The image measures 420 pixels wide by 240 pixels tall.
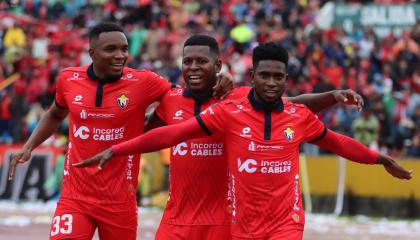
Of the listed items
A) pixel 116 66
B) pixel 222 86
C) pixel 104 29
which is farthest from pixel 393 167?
pixel 104 29

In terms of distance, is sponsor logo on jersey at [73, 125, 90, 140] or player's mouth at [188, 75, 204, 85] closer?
player's mouth at [188, 75, 204, 85]

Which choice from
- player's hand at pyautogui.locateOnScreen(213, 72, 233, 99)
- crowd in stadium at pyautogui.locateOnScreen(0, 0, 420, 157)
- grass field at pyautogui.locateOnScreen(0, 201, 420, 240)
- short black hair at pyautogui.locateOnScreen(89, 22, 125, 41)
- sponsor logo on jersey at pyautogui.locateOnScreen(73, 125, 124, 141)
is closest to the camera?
player's hand at pyautogui.locateOnScreen(213, 72, 233, 99)

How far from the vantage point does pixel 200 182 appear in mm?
8984

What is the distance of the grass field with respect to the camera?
1688cm

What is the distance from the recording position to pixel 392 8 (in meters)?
27.4

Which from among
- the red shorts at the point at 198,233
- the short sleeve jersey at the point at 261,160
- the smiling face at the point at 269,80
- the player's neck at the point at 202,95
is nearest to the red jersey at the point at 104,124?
the player's neck at the point at 202,95

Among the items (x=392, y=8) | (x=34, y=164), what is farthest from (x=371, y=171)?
(x=392, y=8)

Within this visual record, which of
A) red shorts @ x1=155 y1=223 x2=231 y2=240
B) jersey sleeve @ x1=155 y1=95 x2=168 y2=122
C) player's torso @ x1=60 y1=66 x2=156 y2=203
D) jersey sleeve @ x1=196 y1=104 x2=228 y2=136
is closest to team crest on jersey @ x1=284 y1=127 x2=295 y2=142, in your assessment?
jersey sleeve @ x1=196 y1=104 x2=228 y2=136

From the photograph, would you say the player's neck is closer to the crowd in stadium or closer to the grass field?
the grass field

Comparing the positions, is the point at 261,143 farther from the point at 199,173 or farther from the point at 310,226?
the point at 310,226

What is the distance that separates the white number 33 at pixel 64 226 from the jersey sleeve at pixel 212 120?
149cm

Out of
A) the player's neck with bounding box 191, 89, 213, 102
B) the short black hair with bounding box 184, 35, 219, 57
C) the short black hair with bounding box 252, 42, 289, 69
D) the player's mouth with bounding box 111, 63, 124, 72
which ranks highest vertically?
the short black hair with bounding box 184, 35, 219, 57

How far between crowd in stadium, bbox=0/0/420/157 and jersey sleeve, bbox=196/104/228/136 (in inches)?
486

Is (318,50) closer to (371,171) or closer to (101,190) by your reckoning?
(371,171)
